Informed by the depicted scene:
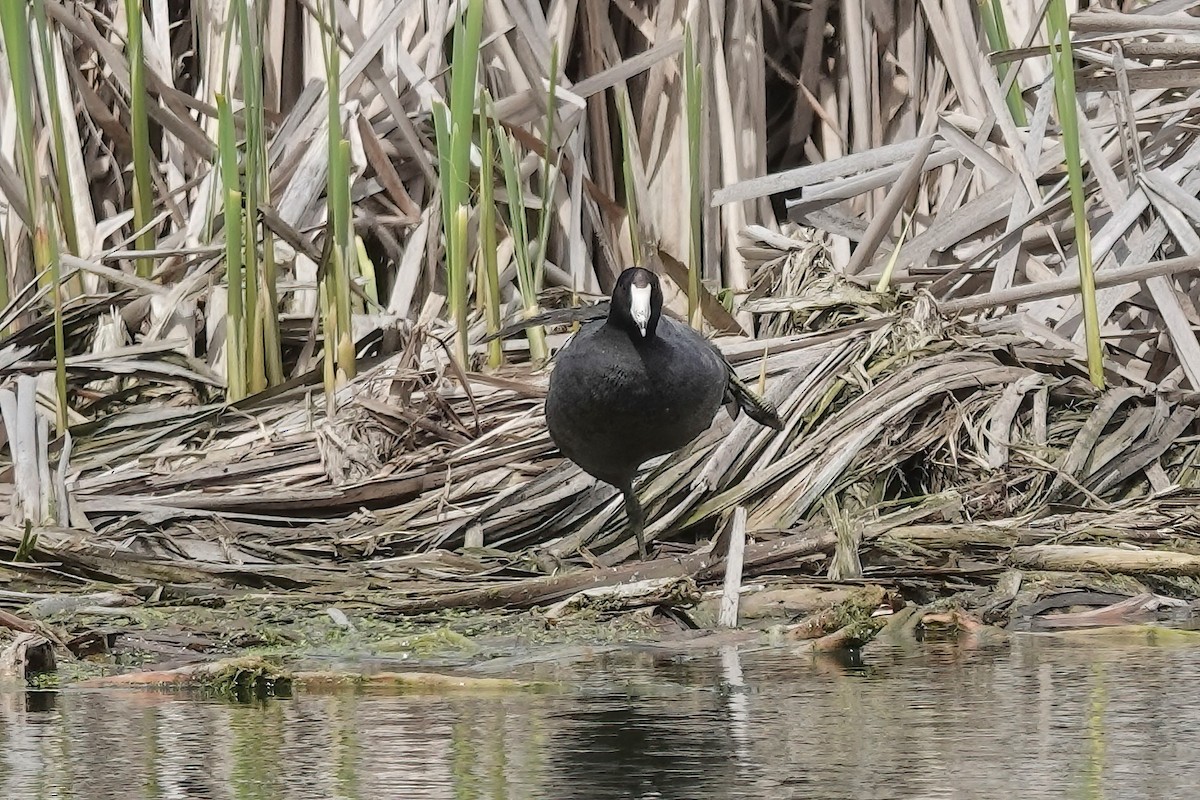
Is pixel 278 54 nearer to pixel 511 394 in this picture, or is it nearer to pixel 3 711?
pixel 511 394

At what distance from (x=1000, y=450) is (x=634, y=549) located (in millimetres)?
996

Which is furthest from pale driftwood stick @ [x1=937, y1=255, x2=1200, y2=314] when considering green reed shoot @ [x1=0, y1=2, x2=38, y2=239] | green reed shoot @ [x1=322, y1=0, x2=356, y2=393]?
green reed shoot @ [x1=0, y1=2, x2=38, y2=239]

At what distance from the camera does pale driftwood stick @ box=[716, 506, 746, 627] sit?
351 centimetres

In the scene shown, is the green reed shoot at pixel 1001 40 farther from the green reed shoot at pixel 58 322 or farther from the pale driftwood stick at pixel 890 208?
the green reed shoot at pixel 58 322

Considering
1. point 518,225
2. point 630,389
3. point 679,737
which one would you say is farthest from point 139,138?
point 679,737

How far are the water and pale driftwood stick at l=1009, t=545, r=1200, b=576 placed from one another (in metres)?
0.71

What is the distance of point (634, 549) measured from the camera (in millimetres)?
4344

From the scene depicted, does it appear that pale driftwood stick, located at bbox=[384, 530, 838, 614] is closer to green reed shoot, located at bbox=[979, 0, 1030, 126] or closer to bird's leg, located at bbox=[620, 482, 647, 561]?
bird's leg, located at bbox=[620, 482, 647, 561]

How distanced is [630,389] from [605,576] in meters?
0.44

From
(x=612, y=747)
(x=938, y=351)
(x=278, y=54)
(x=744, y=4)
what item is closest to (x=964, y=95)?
(x=744, y=4)

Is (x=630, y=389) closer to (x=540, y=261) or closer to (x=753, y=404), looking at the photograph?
(x=753, y=404)

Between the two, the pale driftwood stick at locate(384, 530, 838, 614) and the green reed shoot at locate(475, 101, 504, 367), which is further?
the green reed shoot at locate(475, 101, 504, 367)

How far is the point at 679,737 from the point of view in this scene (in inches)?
94.6

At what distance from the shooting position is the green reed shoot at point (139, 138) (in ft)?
14.9
